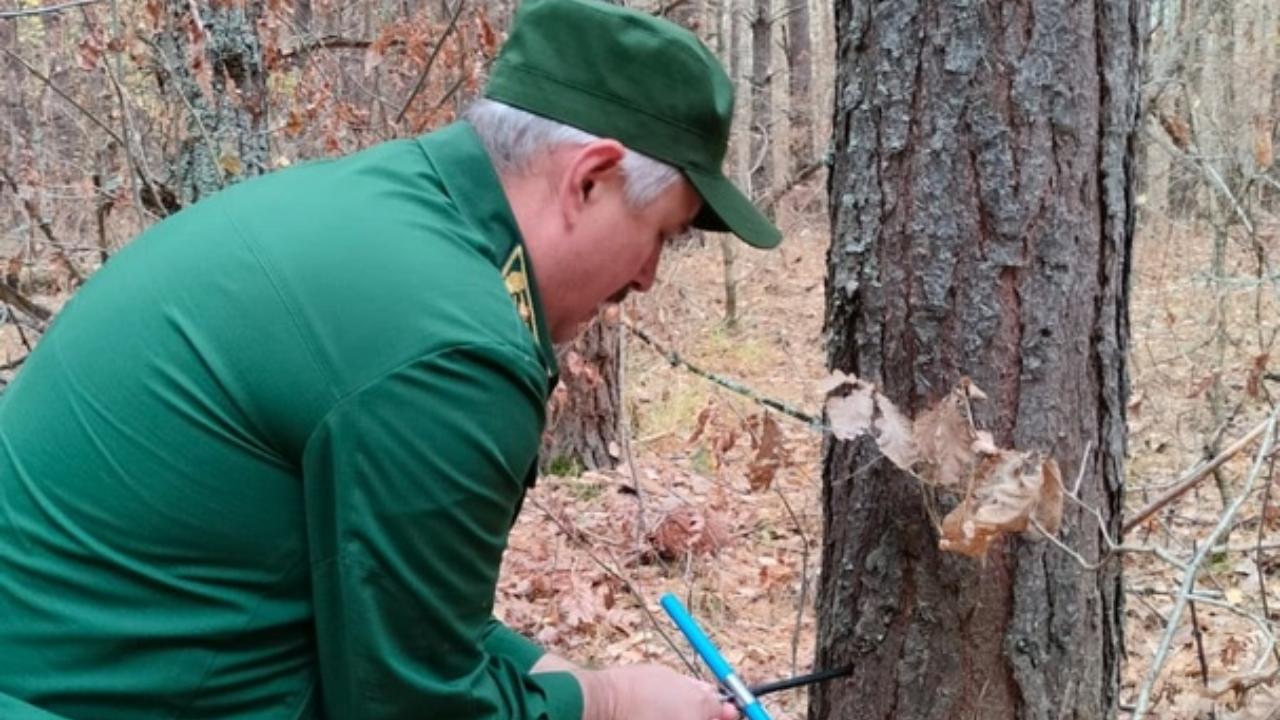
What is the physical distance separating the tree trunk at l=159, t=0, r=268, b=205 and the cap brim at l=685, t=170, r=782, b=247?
3306 mm

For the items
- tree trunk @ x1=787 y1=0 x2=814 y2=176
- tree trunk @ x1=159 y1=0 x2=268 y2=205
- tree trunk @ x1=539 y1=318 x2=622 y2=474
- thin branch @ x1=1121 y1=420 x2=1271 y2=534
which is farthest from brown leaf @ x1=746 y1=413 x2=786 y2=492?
tree trunk @ x1=787 y1=0 x2=814 y2=176

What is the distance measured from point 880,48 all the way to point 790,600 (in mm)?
2820

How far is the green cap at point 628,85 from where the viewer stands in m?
1.60

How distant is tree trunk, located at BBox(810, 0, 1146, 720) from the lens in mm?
1907

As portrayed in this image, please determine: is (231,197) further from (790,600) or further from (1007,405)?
(790,600)

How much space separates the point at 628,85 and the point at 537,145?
140mm

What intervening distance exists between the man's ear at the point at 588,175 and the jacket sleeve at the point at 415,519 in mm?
246

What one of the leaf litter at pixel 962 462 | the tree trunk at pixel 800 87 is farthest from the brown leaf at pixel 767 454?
the tree trunk at pixel 800 87

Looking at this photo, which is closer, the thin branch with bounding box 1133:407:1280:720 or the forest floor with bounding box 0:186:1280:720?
the thin branch with bounding box 1133:407:1280:720

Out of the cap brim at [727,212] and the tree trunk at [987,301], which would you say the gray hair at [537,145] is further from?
the tree trunk at [987,301]

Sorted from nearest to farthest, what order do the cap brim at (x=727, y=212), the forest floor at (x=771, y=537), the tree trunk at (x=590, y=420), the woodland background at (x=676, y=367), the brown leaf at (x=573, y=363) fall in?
the cap brim at (x=727, y=212), the forest floor at (x=771, y=537), the woodland background at (x=676, y=367), the brown leaf at (x=573, y=363), the tree trunk at (x=590, y=420)

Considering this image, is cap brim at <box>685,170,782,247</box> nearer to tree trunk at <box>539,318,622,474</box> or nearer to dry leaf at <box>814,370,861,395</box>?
dry leaf at <box>814,370,861,395</box>

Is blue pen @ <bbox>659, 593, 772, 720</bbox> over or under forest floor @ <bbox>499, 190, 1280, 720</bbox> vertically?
over

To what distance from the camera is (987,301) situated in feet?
6.38
